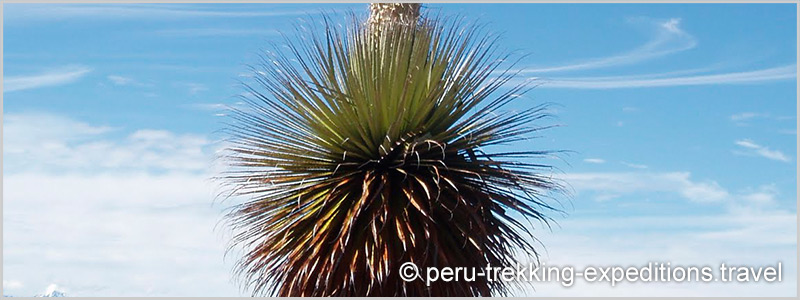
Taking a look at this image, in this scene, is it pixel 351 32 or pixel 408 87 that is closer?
pixel 408 87

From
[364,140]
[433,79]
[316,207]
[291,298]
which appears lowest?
[291,298]

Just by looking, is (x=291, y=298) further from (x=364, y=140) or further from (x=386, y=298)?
(x=364, y=140)

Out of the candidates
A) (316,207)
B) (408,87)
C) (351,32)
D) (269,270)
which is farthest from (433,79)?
(269,270)

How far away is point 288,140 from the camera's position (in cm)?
860

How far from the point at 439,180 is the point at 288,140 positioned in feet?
4.80

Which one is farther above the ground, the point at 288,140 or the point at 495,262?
the point at 288,140

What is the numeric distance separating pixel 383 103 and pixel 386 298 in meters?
1.70

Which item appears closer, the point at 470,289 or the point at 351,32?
the point at 470,289

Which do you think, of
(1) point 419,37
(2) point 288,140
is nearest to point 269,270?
(2) point 288,140

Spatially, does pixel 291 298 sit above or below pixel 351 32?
below

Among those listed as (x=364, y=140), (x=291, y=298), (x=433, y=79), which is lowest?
(x=291, y=298)

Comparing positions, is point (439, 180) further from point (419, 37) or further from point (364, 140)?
point (419, 37)

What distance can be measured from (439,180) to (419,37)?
1.37 meters

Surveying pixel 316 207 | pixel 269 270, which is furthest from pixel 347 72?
pixel 269 270
